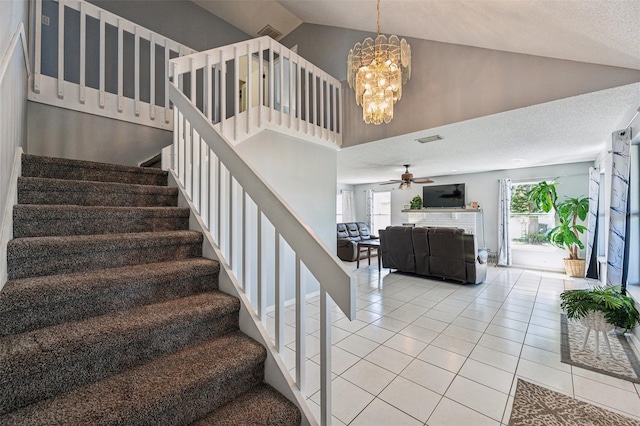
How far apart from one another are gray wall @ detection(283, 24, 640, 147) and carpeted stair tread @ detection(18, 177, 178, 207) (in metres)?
2.91

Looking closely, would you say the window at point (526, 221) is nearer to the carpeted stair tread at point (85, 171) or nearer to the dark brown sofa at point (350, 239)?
the dark brown sofa at point (350, 239)

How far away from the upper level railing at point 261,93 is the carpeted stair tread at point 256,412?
2.25 metres

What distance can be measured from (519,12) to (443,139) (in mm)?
1870

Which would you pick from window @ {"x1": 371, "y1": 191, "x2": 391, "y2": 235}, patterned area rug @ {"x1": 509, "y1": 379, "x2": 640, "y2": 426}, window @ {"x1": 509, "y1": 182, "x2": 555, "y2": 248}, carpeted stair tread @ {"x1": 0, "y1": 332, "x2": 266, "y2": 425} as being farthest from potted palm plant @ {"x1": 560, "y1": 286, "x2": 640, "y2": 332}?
window @ {"x1": 371, "y1": 191, "x2": 391, "y2": 235}

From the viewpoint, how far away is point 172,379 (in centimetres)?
107

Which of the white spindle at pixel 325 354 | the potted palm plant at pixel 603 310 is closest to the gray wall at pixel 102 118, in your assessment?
the white spindle at pixel 325 354

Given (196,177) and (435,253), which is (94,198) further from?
(435,253)

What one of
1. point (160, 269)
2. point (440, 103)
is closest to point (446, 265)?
point (440, 103)

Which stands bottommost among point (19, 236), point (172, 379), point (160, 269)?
point (172, 379)

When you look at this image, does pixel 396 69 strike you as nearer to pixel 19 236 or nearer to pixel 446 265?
pixel 19 236

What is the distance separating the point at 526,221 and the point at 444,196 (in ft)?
6.36

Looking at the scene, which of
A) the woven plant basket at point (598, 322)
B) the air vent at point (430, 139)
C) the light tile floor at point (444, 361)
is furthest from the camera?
the air vent at point (430, 139)

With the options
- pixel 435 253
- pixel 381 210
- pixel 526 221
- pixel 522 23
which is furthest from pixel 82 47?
pixel 526 221

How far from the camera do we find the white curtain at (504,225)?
6.36 m
